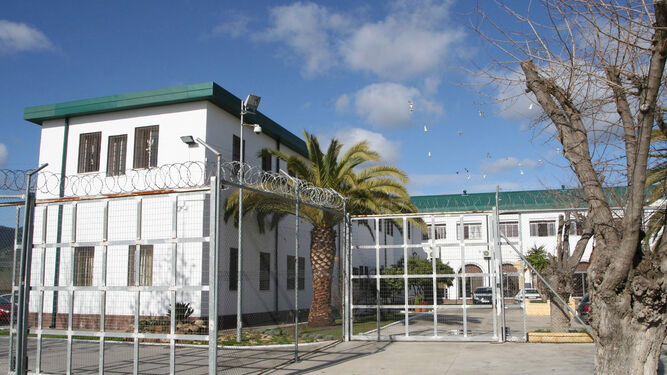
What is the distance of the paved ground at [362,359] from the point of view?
10.1 m

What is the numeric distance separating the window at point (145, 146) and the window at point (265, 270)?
5.18m

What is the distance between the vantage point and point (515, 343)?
44.4 feet

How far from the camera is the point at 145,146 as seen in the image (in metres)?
18.8

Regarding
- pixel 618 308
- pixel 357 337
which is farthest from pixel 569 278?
pixel 618 308

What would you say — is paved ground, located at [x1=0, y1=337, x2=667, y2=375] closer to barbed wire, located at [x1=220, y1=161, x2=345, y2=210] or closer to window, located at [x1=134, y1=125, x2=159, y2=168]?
barbed wire, located at [x1=220, y1=161, x2=345, y2=210]

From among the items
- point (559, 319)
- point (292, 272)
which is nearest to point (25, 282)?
point (559, 319)

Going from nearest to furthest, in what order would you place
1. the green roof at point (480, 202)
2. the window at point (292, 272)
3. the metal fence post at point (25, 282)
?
the metal fence post at point (25, 282)
the window at point (292, 272)
the green roof at point (480, 202)

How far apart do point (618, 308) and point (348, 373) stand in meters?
5.22

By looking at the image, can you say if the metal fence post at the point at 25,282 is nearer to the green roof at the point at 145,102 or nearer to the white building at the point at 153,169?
the white building at the point at 153,169

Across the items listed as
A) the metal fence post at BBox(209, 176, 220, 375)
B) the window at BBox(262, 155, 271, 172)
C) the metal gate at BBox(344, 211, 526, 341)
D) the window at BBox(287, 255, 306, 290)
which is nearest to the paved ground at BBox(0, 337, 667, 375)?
the metal gate at BBox(344, 211, 526, 341)

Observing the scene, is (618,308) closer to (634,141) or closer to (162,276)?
(634,141)

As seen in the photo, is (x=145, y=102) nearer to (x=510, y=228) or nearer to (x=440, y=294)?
(x=440, y=294)

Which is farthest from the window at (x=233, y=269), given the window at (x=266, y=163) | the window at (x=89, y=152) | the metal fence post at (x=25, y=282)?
the metal fence post at (x=25, y=282)

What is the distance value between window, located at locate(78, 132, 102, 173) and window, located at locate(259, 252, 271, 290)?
6.71 metres
